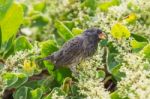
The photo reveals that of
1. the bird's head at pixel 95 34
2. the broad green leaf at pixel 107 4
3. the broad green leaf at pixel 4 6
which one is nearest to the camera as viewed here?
the bird's head at pixel 95 34

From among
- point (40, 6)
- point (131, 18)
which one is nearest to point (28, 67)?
point (131, 18)

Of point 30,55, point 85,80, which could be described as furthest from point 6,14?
point 85,80

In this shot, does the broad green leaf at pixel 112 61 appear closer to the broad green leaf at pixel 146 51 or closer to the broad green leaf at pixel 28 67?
the broad green leaf at pixel 146 51

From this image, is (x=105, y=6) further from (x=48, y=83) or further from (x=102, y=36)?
(x=48, y=83)

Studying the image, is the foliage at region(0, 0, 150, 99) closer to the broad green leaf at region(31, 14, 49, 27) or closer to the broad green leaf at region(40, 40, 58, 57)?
the broad green leaf at region(40, 40, 58, 57)

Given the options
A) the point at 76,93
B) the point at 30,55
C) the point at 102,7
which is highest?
the point at 102,7

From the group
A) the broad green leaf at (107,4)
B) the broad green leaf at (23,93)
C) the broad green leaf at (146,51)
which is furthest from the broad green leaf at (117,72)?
the broad green leaf at (107,4)

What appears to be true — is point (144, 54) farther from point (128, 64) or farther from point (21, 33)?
point (21, 33)
